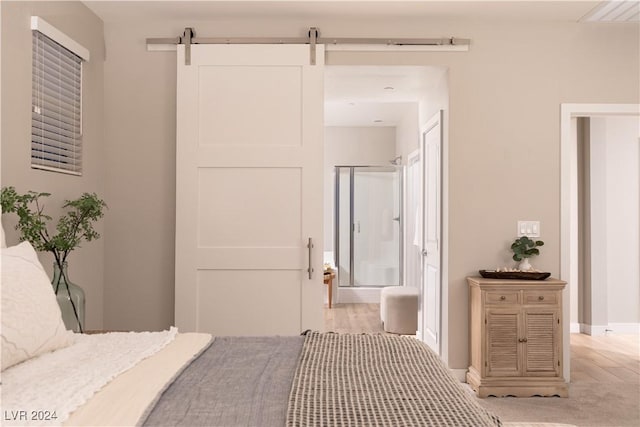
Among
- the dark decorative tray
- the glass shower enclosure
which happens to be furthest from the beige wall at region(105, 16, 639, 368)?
the glass shower enclosure

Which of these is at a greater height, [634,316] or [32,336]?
[32,336]

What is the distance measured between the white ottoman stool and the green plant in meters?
2.08

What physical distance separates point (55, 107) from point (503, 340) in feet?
10.5

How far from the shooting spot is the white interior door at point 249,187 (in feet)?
13.0

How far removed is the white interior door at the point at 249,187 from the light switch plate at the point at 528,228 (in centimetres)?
145

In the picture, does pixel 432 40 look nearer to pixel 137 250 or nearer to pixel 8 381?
pixel 137 250

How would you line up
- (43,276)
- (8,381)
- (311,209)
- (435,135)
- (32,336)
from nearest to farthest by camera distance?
(8,381) < (32,336) < (43,276) < (311,209) < (435,135)

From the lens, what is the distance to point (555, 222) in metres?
4.14

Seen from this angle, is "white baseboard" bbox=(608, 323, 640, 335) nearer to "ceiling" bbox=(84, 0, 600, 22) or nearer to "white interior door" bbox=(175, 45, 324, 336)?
"ceiling" bbox=(84, 0, 600, 22)

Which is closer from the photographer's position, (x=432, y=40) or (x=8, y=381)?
(x=8, y=381)

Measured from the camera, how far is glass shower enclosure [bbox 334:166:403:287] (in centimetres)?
829

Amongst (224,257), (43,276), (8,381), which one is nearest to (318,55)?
(224,257)

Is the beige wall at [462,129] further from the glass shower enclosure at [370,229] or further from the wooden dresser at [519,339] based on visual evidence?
the glass shower enclosure at [370,229]

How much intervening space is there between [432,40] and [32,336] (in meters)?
3.28
